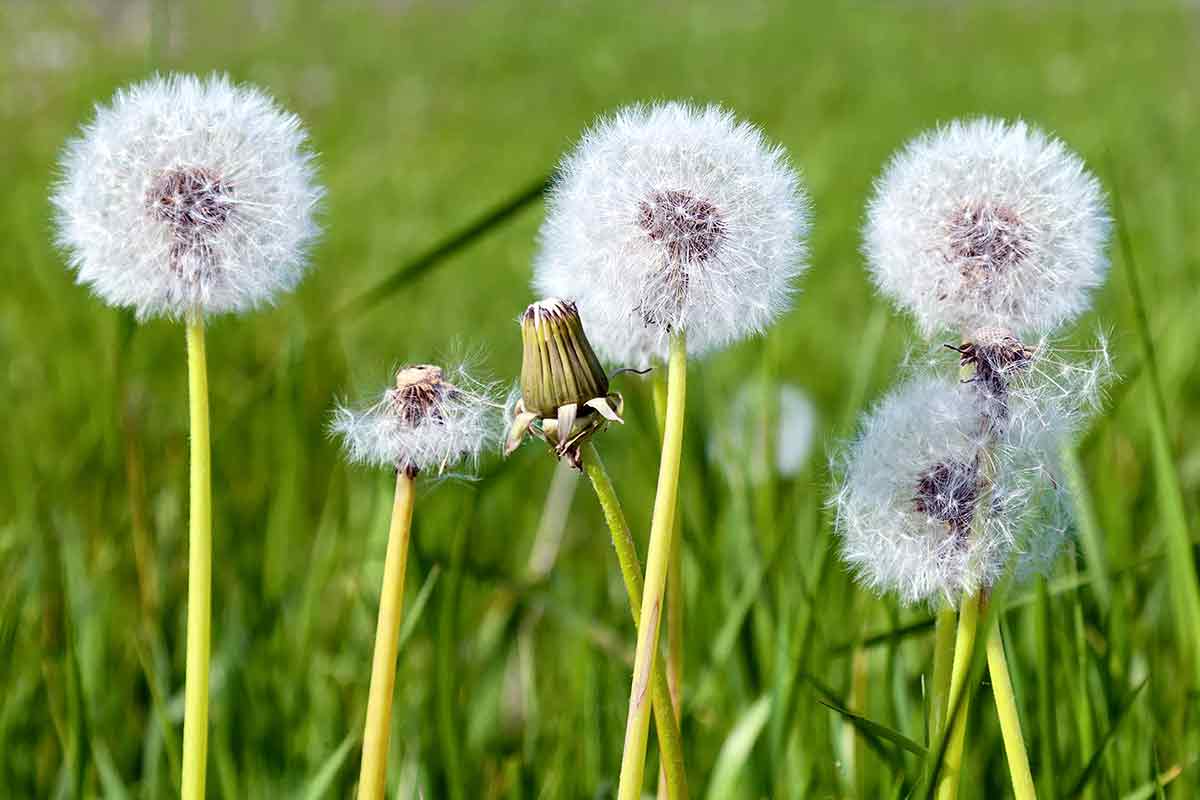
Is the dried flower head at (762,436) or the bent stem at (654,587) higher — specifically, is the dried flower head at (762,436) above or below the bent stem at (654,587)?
above

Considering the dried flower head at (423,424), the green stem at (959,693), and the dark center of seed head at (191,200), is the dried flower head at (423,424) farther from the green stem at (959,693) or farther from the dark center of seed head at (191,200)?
the green stem at (959,693)

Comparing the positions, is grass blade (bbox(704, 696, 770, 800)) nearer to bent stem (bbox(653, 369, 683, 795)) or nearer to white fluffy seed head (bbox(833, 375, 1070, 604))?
bent stem (bbox(653, 369, 683, 795))

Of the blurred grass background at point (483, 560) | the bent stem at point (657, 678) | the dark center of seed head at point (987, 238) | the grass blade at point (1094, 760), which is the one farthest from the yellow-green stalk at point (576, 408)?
the grass blade at point (1094, 760)

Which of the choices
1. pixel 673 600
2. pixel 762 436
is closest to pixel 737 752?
pixel 673 600

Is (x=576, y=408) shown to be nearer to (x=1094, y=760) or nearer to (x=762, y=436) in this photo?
(x=1094, y=760)

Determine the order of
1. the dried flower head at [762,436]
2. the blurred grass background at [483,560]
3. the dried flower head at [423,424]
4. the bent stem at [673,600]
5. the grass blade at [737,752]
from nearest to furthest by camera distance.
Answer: the dried flower head at [423,424] < the bent stem at [673,600] < the grass blade at [737,752] < the blurred grass background at [483,560] < the dried flower head at [762,436]

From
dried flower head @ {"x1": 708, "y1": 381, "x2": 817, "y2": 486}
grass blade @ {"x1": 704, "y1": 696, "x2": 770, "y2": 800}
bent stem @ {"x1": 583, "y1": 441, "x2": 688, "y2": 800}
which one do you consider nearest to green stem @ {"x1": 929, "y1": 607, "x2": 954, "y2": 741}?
bent stem @ {"x1": 583, "y1": 441, "x2": 688, "y2": 800}

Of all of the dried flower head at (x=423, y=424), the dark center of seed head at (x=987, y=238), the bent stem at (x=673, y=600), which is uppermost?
the dark center of seed head at (x=987, y=238)
